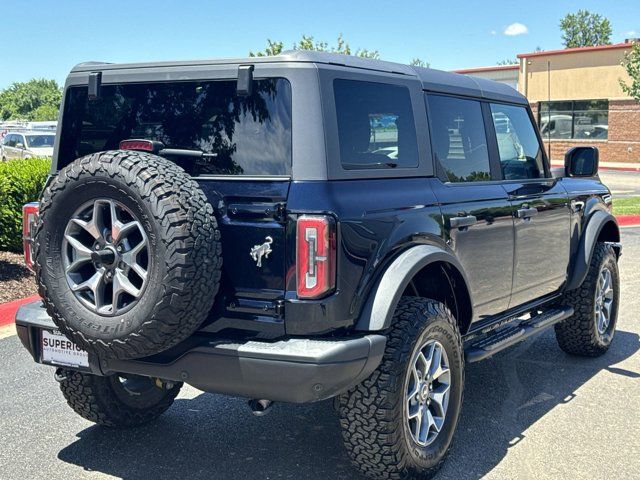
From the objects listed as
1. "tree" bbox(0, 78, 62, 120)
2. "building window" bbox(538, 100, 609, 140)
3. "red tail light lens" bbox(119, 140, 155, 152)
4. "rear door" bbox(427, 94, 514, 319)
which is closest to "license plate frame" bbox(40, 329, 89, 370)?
"red tail light lens" bbox(119, 140, 155, 152)

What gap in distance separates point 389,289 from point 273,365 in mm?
650

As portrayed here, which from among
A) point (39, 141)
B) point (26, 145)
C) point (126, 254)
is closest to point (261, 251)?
point (126, 254)

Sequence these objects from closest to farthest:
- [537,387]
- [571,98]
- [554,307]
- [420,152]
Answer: [420,152], [537,387], [554,307], [571,98]

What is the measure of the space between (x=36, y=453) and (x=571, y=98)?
38.3 metres

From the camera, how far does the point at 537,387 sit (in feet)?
17.8

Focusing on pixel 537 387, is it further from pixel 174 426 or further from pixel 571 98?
pixel 571 98

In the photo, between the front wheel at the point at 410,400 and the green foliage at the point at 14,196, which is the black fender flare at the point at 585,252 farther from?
the green foliage at the point at 14,196

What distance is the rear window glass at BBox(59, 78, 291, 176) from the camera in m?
3.57

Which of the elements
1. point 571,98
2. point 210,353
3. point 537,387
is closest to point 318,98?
point 210,353

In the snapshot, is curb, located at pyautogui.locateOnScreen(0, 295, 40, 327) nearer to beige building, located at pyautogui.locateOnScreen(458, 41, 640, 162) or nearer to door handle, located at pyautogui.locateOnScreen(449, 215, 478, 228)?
door handle, located at pyautogui.locateOnScreen(449, 215, 478, 228)

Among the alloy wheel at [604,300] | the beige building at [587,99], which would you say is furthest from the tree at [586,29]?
the alloy wheel at [604,300]

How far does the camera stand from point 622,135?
3803 cm

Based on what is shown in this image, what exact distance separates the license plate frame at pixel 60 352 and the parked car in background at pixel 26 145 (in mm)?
20849

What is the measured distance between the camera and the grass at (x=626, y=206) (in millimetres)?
16473
